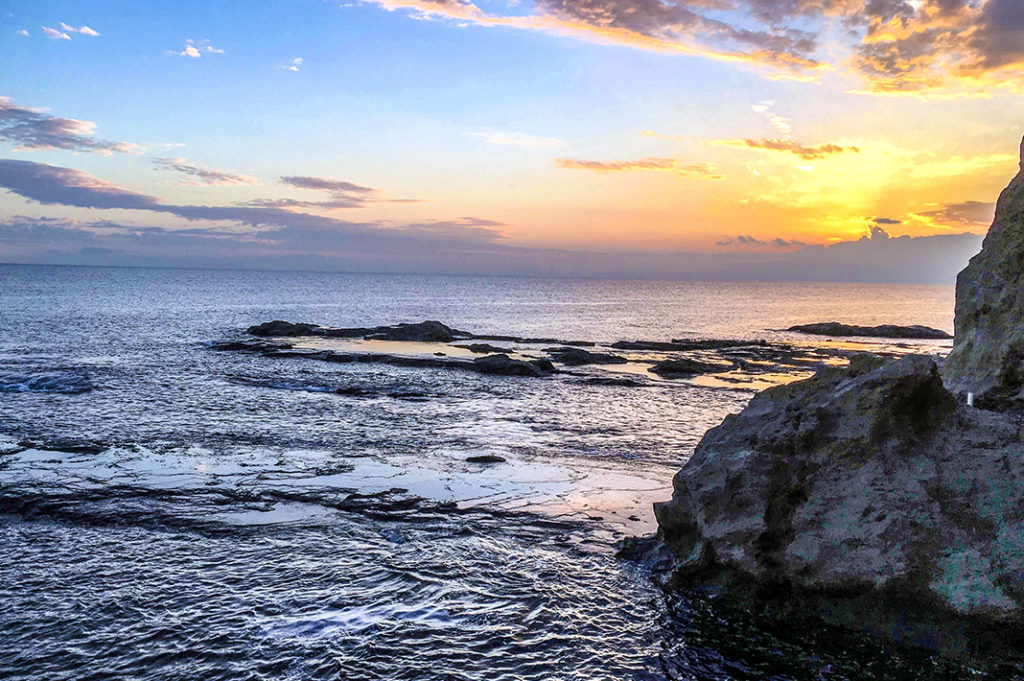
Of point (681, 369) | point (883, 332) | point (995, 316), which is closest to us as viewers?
point (995, 316)

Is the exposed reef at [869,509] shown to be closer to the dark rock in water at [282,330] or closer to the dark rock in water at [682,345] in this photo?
the dark rock in water at [682,345]

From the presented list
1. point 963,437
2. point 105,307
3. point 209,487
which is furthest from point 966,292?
point 105,307

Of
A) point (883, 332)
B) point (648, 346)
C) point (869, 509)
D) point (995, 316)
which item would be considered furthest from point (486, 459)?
point (883, 332)

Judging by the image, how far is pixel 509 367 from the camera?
37625 mm

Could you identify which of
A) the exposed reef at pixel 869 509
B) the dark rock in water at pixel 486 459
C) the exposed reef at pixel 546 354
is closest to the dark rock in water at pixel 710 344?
the exposed reef at pixel 546 354

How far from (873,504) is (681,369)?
31.2m

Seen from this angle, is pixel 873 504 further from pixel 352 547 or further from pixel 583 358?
pixel 583 358

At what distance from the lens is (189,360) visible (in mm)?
40969

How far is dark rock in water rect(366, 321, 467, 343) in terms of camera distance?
183ft

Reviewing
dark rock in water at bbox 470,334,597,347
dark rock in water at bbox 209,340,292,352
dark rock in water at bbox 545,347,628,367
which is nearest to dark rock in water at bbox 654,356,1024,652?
dark rock in water at bbox 545,347,628,367

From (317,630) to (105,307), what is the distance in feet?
327

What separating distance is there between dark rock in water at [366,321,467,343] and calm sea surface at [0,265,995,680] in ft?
91.6

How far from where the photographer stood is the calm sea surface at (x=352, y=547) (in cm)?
819

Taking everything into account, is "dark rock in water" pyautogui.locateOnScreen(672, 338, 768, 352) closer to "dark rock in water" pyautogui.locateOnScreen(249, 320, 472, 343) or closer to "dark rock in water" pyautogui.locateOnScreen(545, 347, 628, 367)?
"dark rock in water" pyautogui.locateOnScreen(545, 347, 628, 367)
